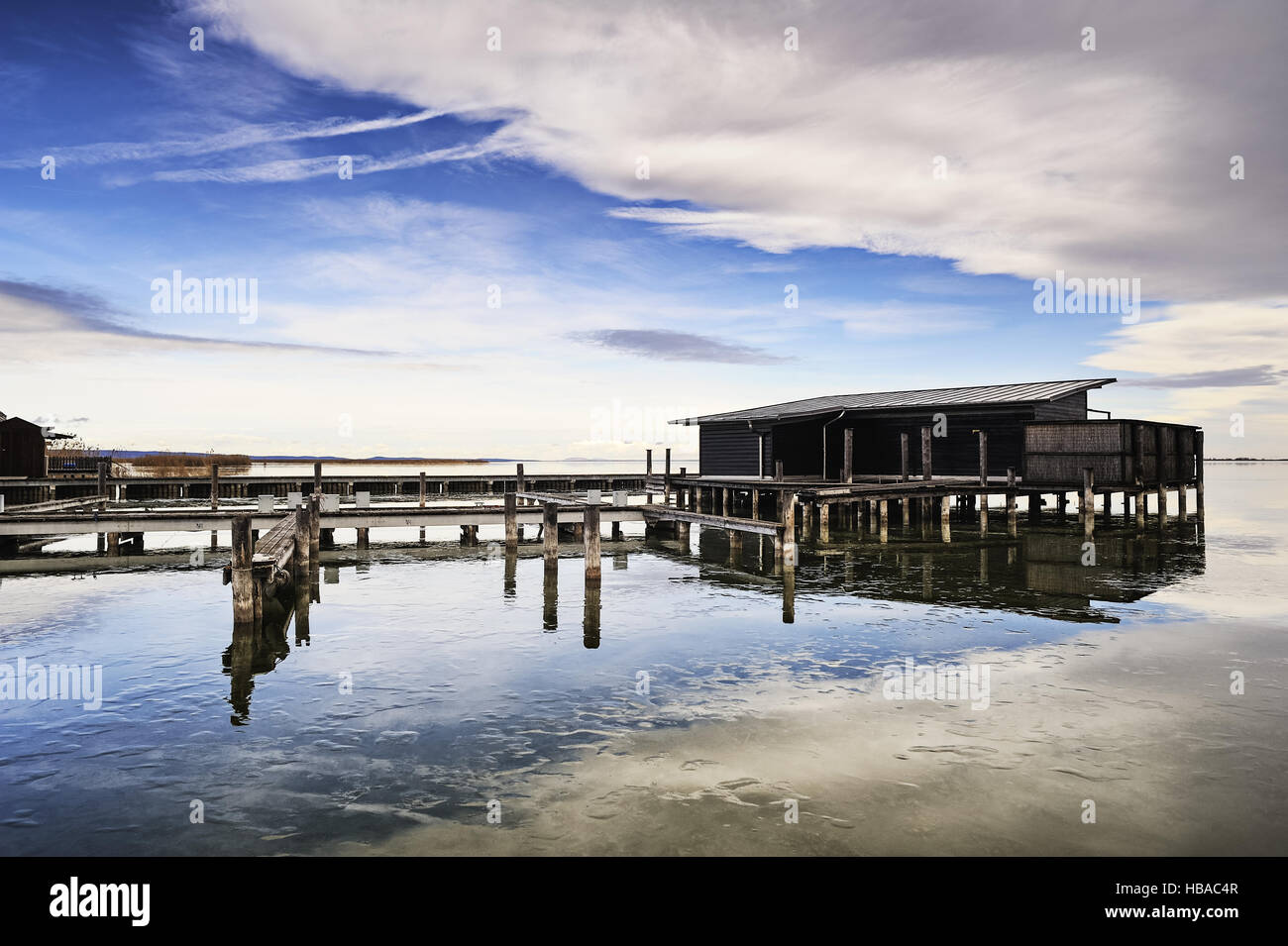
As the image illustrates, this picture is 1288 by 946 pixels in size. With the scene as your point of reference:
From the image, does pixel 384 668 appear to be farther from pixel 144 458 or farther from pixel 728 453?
pixel 144 458

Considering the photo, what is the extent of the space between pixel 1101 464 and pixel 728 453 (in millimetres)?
17043

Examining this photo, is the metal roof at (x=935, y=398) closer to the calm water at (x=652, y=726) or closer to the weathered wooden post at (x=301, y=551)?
the calm water at (x=652, y=726)

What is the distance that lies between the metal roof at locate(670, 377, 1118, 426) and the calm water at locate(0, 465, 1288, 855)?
16.8 meters

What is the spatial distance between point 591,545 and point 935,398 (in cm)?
2594

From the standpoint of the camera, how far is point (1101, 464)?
31.7m

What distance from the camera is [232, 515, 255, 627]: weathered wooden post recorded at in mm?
13469

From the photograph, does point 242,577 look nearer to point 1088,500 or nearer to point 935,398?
point 1088,500

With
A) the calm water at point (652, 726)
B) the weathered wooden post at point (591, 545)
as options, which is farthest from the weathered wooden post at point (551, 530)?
the calm water at point (652, 726)

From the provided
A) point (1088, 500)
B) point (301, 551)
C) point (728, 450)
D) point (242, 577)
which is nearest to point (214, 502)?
point (301, 551)

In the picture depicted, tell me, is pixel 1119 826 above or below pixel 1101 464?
below

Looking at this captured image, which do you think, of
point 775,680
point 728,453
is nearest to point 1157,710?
point 775,680

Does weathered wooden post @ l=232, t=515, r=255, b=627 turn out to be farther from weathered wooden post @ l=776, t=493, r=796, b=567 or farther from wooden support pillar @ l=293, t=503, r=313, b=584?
weathered wooden post @ l=776, t=493, r=796, b=567

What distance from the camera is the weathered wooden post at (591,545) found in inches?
724

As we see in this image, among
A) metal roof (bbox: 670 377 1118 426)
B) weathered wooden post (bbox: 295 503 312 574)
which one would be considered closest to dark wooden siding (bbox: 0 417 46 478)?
weathered wooden post (bbox: 295 503 312 574)
